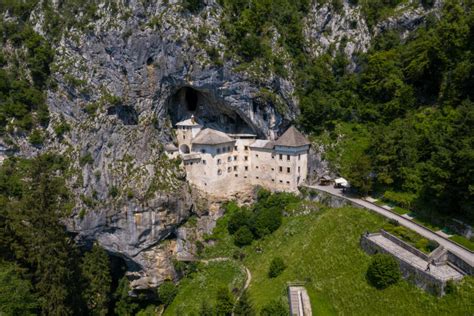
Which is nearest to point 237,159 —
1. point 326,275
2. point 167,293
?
point 167,293

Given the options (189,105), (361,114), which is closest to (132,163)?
(189,105)

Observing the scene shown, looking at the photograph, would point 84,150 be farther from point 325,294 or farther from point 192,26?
point 325,294

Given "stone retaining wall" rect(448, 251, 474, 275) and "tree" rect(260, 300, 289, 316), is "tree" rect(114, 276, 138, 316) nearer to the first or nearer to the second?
"tree" rect(260, 300, 289, 316)

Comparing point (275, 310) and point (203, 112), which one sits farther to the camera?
point (203, 112)

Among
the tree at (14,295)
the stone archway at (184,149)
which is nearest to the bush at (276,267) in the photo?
the stone archway at (184,149)

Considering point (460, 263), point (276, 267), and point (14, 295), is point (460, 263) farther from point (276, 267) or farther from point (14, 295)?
point (14, 295)

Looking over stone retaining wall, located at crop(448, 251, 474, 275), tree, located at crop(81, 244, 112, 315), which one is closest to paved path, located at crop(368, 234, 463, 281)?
stone retaining wall, located at crop(448, 251, 474, 275)
